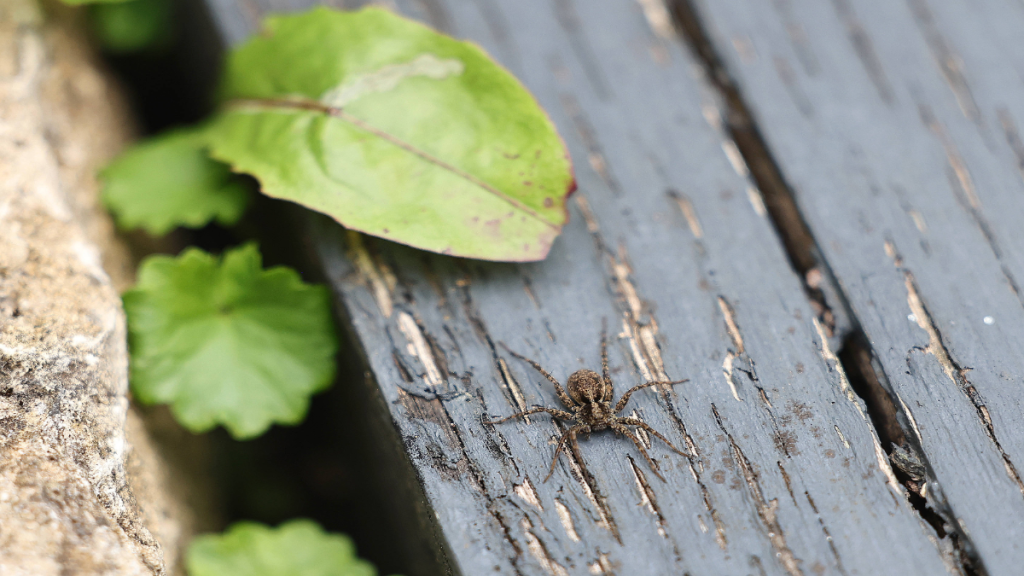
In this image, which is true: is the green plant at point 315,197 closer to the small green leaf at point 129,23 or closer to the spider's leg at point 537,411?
the spider's leg at point 537,411

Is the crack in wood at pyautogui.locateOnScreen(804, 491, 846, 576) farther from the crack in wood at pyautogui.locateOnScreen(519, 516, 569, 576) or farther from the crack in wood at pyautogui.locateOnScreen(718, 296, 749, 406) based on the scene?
the crack in wood at pyautogui.locateOnScreen(519, 516, 569, 576)

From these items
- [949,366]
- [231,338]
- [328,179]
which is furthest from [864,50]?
[231,338]

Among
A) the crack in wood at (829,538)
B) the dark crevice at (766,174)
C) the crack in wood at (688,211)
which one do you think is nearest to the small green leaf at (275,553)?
the crack in wood at (829,538)

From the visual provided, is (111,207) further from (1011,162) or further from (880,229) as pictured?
(1011,162)

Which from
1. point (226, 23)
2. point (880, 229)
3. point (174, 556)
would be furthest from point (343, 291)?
point (880, 229)

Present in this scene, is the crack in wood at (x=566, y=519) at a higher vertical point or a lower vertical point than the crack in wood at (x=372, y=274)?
higher

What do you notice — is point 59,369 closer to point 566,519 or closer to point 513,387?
point 513,387

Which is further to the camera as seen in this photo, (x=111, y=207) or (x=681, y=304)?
(x=111, y=207)
